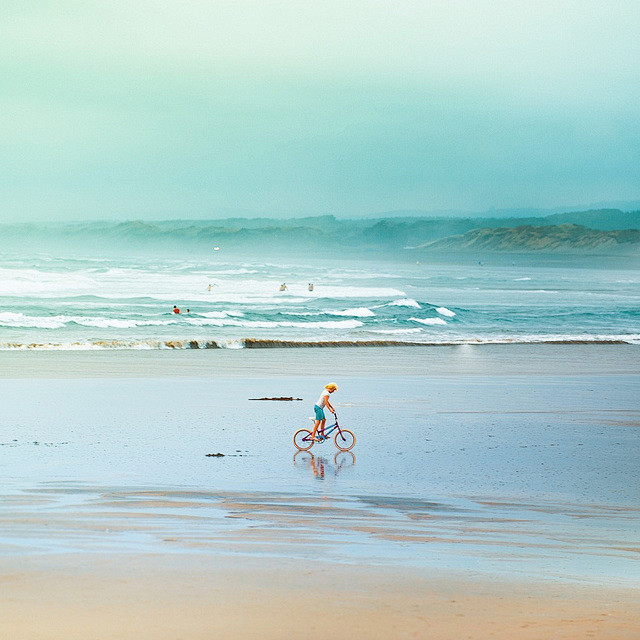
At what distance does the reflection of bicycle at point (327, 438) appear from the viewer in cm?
1227

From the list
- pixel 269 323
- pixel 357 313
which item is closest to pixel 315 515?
pixel 269 323

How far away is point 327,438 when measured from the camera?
40.7 feet

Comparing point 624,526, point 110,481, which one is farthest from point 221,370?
point 624,526

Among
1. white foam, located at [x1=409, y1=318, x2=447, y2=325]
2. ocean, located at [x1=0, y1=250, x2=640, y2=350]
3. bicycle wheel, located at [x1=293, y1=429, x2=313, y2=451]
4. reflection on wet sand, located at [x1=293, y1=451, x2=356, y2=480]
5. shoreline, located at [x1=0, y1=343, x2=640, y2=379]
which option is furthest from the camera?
white foam, located at [x1=409, y1=318, x2=447, y2=325]

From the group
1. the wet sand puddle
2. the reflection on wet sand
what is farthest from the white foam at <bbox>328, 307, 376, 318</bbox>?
the wet sand puddle

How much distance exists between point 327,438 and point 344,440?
13.9 inches

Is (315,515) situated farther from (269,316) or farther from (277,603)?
(269,316)

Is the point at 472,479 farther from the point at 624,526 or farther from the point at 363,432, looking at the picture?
the point at 363,432

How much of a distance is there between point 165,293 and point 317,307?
1417cm

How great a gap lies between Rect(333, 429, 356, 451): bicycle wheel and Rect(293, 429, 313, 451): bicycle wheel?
0.37 metres

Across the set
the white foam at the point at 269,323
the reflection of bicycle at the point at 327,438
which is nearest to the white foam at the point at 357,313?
the white foam at the point at 269,323

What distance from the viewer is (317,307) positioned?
172 ft

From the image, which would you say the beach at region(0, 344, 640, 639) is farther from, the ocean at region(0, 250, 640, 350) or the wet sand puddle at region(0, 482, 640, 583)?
the ocean at region(0, 250, 640, 350)

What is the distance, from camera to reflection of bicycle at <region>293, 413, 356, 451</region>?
40.2 ft
